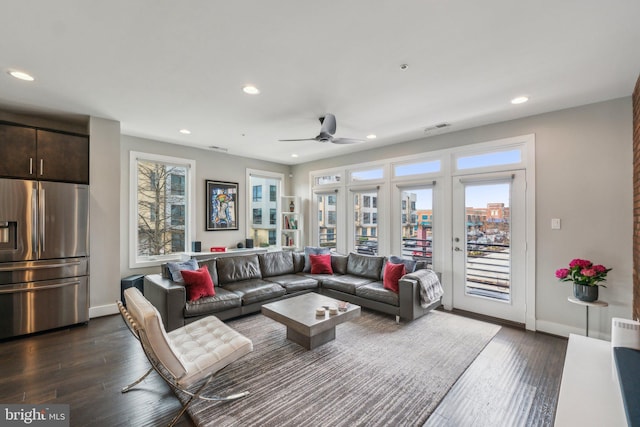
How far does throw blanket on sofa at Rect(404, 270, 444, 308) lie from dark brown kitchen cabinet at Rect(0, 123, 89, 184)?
15.8 feet

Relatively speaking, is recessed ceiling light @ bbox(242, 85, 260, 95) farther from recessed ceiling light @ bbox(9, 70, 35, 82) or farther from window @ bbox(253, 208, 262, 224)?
window @ bbox(253, 208, 262, 224)

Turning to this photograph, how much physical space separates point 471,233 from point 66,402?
4.87m

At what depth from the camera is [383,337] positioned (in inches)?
131

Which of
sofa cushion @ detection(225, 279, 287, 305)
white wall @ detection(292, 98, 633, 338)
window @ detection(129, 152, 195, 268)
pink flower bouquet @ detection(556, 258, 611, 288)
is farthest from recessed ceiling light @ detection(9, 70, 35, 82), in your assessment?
pink flower bouquet @ detection(556, 258, 611, 288)

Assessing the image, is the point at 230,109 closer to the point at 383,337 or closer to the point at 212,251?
the point at 212,251

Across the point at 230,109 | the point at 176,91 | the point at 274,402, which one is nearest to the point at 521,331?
the point at 274,402

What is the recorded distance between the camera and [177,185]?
527cm

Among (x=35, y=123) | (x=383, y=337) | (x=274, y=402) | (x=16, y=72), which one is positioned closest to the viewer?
(x=274, y=402)

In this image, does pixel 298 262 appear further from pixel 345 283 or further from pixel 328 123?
pixel 328 123

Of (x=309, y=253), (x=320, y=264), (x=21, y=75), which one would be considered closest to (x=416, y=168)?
(x=320, y=264)

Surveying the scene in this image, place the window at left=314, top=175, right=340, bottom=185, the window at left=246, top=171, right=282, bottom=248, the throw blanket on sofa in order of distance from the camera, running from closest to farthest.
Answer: the throw blanket on sofa
the window at left=314, top=175, right=340, bottom=185
the window at left=246, top=171, right=282, bottom=248

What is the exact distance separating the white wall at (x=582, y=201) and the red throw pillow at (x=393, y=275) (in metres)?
1.71

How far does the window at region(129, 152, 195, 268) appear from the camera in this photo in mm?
4727

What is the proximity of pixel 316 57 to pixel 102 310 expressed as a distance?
4465mm
